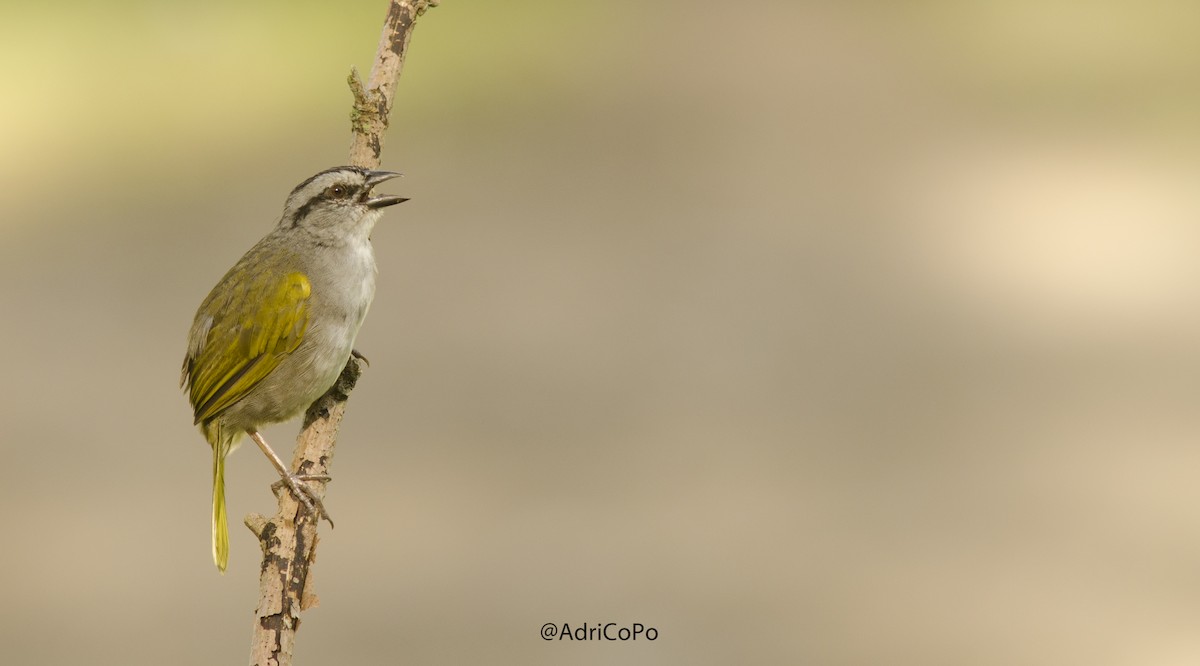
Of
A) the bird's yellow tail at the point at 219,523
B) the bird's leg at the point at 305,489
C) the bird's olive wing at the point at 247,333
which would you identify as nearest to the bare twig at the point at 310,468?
the bird's leg at the point at 305,489

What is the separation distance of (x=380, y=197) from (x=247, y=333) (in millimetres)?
764

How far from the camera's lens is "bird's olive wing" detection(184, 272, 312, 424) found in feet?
16.7

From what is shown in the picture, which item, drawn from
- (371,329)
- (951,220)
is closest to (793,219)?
(951,220)

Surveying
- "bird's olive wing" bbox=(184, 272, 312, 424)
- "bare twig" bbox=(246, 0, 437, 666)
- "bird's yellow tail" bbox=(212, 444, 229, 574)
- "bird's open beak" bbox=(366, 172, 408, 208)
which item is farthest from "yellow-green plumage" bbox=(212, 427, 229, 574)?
"bird's open beak" bbox=(366, 172, 408, 208)

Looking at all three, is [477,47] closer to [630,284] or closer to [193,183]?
[193,183]

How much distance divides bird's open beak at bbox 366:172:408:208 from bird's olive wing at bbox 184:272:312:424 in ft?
1.34

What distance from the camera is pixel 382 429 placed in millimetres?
8781

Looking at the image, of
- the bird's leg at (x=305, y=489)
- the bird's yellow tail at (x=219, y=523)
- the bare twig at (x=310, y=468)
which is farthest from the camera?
the bird's yellow tail at (x=219, y=523)

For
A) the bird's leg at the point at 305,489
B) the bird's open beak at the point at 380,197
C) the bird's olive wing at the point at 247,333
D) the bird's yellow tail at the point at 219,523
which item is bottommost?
the bird's leg at the point at 305,489

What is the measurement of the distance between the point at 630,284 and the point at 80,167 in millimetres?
5499

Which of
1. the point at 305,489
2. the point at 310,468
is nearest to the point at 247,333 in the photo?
the point at 310,468

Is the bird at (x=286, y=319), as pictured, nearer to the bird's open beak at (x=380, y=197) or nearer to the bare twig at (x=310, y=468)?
the bird's open beak at (x=380, y=197)

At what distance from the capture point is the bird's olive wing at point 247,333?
5.09 meters

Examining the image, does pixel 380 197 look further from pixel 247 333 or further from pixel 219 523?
pixel 219 523
